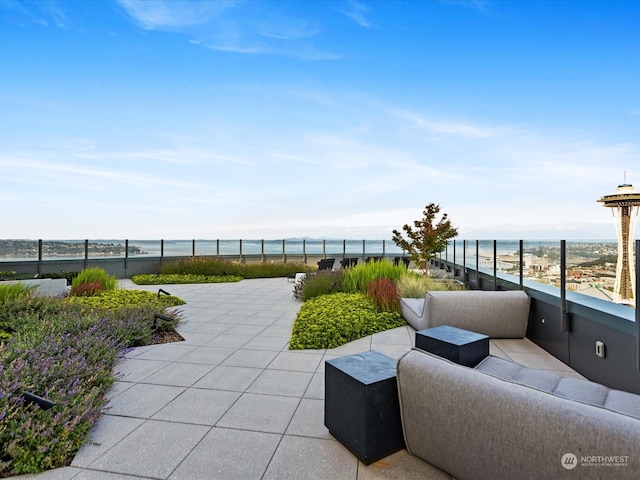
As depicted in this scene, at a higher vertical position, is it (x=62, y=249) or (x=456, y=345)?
(x=62, y=249)

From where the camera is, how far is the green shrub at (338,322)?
13.3 feet

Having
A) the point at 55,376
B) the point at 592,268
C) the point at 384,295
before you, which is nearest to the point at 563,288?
the point at 592,268

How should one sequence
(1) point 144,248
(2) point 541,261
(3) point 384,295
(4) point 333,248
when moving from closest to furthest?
(2) point 541,261 → (3) point 384,295 → (1) point 144,248 → (4) point 333,248

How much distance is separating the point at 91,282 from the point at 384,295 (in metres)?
6.52

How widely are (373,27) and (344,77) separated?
1470 millimetres

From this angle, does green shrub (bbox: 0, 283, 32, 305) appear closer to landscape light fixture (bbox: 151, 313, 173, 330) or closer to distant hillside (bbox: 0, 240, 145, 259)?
landscape light fixture (bbox: 151, 313, 173, 330)

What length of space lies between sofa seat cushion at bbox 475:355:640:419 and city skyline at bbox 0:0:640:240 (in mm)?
2192

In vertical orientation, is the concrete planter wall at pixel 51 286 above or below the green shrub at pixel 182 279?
above

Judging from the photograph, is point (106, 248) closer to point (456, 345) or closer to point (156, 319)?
point (156, 319)

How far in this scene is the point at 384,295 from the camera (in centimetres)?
558

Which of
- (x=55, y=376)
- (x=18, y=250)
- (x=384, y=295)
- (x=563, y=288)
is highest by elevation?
(x=18, y=250)

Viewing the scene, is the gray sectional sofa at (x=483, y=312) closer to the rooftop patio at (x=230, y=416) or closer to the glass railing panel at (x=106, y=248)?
the rooftop patio at (x=230, y=416)

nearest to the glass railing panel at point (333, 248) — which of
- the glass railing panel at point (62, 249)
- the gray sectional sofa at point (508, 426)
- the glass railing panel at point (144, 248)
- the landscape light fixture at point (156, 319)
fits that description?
the glass railing panel at point (144, 248)

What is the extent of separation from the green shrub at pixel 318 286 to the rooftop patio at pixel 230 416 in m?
2.43
